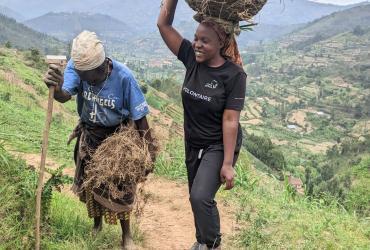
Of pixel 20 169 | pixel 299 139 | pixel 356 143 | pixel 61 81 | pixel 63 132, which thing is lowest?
pixel 299 139

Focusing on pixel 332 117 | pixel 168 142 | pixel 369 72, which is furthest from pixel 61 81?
pixel 369 72

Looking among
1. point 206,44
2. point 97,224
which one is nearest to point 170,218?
point 97,224

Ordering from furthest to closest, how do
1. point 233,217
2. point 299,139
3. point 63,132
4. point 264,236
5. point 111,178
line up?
point 299,139, point 63,132, point 233,217, point 264,236, point 111,178

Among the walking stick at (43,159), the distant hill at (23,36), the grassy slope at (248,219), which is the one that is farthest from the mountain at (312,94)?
the walking stick at (43,159)

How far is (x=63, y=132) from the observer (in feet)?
28.2

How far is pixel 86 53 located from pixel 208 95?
0.75m

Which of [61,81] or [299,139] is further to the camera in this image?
[299,139]

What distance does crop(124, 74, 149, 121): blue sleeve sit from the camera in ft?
9.55

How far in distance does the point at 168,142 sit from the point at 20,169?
391cm

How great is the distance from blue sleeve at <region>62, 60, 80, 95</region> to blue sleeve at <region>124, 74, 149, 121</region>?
332 mm

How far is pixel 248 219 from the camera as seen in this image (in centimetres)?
444

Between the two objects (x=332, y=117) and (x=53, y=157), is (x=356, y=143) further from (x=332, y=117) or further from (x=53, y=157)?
(x=53, y=157)

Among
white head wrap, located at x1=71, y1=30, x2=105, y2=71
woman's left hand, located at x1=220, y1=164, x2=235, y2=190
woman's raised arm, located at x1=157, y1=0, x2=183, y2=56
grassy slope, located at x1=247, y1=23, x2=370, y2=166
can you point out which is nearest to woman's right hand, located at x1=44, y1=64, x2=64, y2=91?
white head wrap, located at x1=71, y1=30, x2=105, y2=71

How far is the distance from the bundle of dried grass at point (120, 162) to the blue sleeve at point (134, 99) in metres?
0.11
